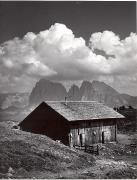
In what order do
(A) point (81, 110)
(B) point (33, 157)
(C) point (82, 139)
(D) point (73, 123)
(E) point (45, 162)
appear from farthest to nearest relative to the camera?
(A) point (81, 110) < (C) point (82, 139) < (D) point (73, 123) < (B) point (33, 157) < (E) point (45, 162)

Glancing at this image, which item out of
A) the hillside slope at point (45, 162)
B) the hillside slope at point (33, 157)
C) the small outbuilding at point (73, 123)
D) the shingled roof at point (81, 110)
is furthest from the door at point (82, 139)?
the hillside slope at point (33, 157)

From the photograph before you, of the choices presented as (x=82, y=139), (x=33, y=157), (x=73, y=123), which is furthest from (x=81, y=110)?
(x=33, y=157)

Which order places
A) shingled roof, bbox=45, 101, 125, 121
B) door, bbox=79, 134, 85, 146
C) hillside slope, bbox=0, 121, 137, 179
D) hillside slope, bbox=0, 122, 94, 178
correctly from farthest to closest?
door, bbox=79, 134, 85, 146
shingled roof, bbox=45, 101, 125, 121
hillside slope, bbox=0, 122, 94, 178
hillside slope, bbox=0, 121, 137, 179

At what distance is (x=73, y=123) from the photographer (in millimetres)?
36875

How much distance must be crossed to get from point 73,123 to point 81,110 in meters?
3.79

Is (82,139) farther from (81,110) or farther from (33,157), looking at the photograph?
(33,157)

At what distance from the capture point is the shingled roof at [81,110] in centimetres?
3756

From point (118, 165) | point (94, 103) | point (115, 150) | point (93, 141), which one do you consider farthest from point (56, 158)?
point (94, 103)

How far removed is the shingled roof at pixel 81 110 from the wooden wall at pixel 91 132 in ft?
2.27

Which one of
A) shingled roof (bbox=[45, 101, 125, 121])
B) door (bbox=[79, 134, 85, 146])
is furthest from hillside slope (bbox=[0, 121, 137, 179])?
shingled roof (bbox=[45, 101, 125, 121])

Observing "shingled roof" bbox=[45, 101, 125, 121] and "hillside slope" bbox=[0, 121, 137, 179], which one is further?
"shingled roof" bbox=[45, 101, 125, 121]

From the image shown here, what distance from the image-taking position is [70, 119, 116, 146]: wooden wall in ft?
122

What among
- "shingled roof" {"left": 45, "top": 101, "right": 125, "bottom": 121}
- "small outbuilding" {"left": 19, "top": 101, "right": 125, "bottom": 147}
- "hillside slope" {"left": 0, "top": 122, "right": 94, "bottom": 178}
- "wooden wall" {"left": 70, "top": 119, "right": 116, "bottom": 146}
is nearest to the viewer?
"hillside slope" {"left": 0, "top": 122, "right": 94, "bottom": 178}

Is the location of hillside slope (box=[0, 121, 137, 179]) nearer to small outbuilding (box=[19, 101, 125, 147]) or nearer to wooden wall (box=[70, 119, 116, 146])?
small outbuilding (box=[19, 101, 125, 147])
